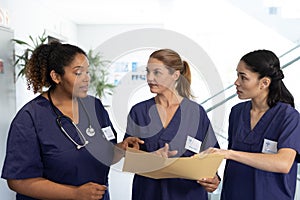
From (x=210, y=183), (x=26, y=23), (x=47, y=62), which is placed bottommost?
(x=210, y=183)

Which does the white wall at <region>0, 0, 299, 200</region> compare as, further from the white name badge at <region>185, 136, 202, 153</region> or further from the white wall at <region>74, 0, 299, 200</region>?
the white name badge at <region>185, 136, 202, 153</region>

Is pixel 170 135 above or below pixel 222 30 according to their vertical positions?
below

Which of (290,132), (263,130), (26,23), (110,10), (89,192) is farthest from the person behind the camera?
(110,10)

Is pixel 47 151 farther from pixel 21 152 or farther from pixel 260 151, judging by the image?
pixel 260 151

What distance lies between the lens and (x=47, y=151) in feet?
3.70

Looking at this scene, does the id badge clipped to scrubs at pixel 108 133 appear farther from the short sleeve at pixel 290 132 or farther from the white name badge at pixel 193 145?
the short sleeve at pixel 290 132

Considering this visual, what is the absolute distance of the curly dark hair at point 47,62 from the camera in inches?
46.3

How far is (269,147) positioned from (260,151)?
1.9 inches

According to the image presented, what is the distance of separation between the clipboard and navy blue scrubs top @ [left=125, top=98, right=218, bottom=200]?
157mm

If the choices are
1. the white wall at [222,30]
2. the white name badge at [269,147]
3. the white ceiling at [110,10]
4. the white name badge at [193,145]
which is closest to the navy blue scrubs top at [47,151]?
the white name badge at [193,145]

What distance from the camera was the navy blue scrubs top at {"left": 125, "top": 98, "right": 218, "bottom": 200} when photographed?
1338mm

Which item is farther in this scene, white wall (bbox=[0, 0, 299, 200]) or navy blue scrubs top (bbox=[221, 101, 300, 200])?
white wall (bbox=[0, 0, 299, 200])

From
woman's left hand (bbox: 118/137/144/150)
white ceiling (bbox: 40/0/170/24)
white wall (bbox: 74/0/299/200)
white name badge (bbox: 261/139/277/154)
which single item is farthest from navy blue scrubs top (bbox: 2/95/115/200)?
white wall (bbox: 74/0/299/200)

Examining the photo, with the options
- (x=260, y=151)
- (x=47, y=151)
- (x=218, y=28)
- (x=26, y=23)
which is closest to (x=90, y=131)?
(x=47, y=151)
